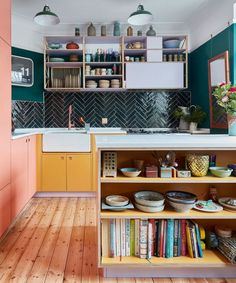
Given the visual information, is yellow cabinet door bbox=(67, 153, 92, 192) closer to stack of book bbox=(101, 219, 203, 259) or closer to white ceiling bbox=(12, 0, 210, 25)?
stack of book bbox=(101, 219, 203, 259)

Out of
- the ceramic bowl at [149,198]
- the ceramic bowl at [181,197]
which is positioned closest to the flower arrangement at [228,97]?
the ceramic bowl at [181,197]

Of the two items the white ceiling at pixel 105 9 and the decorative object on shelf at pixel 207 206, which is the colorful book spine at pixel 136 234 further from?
the white ceiling at pixel 105 9

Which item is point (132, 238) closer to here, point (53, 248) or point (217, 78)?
point (53, 248)

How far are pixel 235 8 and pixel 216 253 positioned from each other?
108 inches

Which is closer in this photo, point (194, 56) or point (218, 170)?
point (218, 170)

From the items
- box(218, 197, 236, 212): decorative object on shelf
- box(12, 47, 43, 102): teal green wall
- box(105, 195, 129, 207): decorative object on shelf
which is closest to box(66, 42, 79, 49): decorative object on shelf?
box(12, 47, 43, 102): teal green wall

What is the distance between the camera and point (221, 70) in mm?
3287

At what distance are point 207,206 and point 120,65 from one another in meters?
2.93

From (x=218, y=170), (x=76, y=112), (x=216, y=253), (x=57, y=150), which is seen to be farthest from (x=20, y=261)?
(x=76, y=112)

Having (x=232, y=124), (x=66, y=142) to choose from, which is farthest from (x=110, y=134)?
(x=232, y=124)

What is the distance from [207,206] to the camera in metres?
1.83

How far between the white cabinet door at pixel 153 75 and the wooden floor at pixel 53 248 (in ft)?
6.76

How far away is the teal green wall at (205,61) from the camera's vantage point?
3090mm

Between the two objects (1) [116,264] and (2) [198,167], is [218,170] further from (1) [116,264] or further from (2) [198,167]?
(1) [116,264]
